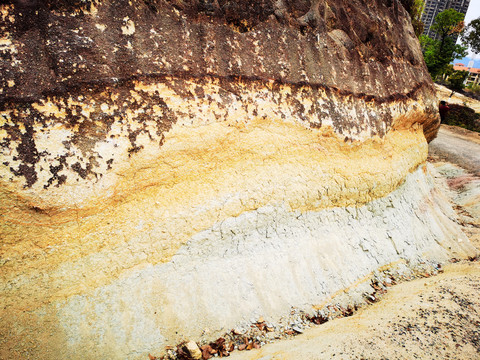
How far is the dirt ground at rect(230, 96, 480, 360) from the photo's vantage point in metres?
2.07

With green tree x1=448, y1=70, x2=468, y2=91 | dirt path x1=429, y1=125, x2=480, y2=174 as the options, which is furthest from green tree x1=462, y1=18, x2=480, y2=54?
dirt path x1=429, y1=125, x2=480, y2=174

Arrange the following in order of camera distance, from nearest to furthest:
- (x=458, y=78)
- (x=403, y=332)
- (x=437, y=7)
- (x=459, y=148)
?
(x=403, y=332)
(x=459, y=148)
(x=458, y=78)
(x=437, y=7)

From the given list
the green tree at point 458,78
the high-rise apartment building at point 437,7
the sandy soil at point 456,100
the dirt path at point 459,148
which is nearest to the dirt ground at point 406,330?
the dirt path at point 459,148

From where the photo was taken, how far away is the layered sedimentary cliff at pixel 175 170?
1.86m

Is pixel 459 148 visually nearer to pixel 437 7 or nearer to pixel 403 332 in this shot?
pixel 403 332

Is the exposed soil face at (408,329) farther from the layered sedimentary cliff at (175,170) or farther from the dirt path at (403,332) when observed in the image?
the layered sedimentary cliff at (175,170)

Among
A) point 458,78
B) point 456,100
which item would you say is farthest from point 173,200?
point 458,78

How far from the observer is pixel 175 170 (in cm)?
233

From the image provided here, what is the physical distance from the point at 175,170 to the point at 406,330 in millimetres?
2262

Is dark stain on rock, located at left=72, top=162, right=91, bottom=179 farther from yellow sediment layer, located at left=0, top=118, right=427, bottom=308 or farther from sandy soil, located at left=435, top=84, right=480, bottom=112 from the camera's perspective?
sandy soil, located at left=435, top=84, right=480, bottom=112

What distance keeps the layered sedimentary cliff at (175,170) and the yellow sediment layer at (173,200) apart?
0.04 feet

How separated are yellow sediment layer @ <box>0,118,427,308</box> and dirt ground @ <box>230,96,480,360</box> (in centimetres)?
108

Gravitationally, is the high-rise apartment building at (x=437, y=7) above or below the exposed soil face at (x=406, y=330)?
above

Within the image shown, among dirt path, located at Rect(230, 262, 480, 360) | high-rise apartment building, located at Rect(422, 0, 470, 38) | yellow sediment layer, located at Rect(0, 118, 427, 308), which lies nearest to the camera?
yellow sediment layer, located at Rect(0, 118, 427, 308)
